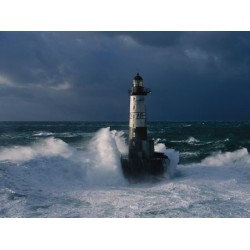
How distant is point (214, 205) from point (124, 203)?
4.52ft

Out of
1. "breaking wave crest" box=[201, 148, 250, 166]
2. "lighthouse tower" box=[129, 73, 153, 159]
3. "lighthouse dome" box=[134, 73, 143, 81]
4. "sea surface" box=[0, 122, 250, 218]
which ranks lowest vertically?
"sea surface" box=[0, 122, 250, 218]

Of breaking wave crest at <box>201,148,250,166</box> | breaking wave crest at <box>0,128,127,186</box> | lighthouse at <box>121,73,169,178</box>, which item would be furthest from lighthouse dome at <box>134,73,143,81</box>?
breaking wave crest at <box>201,148,250,166</box>

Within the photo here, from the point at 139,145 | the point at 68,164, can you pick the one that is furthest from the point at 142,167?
the point at 68,164

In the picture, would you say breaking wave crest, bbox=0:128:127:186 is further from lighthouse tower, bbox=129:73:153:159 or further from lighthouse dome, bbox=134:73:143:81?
lighthouse dome, bbox=134:73:143:81

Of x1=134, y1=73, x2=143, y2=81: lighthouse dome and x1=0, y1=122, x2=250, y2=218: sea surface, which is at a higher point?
x1=134, y1=73, x2=143, y2=81: lighthouse dome

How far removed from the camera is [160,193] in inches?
276

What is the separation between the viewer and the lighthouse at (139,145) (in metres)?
8.78

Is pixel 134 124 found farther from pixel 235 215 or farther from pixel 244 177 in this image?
pixel 235 215

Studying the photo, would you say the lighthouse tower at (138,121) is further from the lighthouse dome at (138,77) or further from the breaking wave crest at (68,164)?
the breaking wave crest at (68,164)

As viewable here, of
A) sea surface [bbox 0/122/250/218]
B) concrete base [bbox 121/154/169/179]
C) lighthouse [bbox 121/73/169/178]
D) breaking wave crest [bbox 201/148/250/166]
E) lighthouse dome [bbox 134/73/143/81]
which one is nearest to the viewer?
sea surface [bbox 0/122/250/218]

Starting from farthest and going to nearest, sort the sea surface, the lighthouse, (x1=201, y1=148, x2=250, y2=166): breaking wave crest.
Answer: (x1=201, y1=148, x2=250, y2=166): breaking wave crest, the lighthouse, the sea surface

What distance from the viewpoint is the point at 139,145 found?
9.02 metres

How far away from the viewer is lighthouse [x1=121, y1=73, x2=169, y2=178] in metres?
8.78

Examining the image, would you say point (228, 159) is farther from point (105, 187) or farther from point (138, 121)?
point (105, 187)
